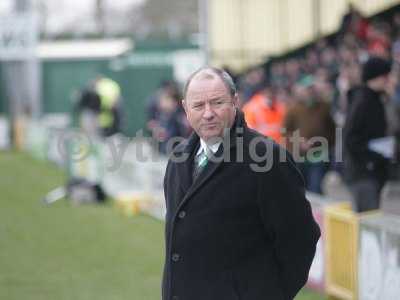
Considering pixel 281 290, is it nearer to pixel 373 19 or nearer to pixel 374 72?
pixel 374 72

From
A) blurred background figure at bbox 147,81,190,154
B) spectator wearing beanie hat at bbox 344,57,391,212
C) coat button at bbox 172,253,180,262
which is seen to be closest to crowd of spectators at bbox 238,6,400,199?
blurred background figure at bbox 147,81,190,154

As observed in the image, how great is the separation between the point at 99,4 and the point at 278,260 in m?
44.8

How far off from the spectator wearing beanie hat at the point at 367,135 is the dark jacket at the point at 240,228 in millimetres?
3306

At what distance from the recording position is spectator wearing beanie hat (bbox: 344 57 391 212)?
6.86 m

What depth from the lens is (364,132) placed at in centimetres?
695

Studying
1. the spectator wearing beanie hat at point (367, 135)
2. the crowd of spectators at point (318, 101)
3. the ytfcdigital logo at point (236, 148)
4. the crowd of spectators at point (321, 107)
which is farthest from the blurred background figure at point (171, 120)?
the spectator wearing beanie hat at point (367, 135)

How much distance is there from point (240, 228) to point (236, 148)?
35 centimetres

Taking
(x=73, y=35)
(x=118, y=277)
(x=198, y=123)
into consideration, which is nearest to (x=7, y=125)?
(x=73, y=35)

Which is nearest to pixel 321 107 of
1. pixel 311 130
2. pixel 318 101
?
pixel 318 101

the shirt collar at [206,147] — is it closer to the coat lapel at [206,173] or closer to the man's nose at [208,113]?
the coat lapel at [206,173]

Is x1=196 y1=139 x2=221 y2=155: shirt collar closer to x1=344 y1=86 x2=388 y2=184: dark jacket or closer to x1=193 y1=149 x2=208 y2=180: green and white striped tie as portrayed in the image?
x1=193 y1=149 x2=208 y2=180: green and white striped tie

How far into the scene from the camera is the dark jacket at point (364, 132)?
22.6ft

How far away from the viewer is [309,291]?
7.91 m

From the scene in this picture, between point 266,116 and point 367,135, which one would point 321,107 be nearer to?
point 266,116
